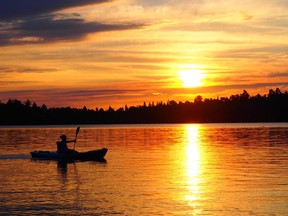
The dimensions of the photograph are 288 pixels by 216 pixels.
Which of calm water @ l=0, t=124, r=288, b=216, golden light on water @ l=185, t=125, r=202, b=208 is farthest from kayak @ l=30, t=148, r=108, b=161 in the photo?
golden light on water @ l=185, t=125, r=202, b=208

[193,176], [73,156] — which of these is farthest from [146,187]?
[73,156]

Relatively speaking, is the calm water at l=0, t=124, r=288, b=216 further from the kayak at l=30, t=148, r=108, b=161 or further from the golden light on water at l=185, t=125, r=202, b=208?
the kayak at l=30, t=148, r=108, b=161

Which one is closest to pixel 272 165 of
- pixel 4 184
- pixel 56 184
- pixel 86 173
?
pixel 86 173

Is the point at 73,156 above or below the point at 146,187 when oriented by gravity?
above

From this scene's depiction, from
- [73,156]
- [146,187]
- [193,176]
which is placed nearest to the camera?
[146,187]

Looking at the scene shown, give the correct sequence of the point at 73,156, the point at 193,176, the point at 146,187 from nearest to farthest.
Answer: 1. the point at 146,187
2. the point at 193,176
3. the point at 73,156

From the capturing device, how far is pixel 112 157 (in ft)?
186

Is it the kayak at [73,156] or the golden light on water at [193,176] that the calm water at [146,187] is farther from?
the kayak at [73,156]

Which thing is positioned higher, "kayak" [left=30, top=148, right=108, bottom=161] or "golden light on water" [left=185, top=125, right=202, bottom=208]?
"kayak" [left=30, top=148, right=108, bottom=161]

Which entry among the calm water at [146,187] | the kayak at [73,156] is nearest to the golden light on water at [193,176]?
the calm water at [146,187]

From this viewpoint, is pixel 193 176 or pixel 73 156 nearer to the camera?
pixel 193 176

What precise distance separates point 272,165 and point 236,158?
8800 millimetres

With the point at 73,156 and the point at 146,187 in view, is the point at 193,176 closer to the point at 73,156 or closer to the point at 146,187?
the point at 146,187

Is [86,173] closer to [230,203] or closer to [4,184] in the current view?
[4,184]
